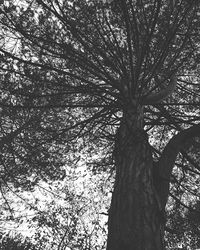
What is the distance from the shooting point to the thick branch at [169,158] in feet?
7.34

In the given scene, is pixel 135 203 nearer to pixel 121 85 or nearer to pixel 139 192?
pixel 139 192

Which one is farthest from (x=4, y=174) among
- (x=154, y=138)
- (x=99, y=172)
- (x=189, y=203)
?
(x=189, y=203)

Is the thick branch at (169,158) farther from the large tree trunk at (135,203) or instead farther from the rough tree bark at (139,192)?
the large tree trunk at (135,203)

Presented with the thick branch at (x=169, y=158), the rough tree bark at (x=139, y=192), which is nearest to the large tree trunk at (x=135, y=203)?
the rough tree bark at (x=139, y=192)

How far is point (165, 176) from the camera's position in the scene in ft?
7.39

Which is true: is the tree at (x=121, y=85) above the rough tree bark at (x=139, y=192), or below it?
above

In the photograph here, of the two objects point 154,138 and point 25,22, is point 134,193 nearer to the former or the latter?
point 25,22

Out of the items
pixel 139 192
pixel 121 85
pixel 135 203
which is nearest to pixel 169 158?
pixel 139 192

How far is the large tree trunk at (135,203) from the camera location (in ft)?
5.79

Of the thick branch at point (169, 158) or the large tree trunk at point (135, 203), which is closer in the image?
the large tree trunk at point (135, 203)

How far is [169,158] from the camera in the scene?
228 centimetres

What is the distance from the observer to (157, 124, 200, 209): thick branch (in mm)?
2236

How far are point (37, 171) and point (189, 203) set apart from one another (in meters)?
3.70

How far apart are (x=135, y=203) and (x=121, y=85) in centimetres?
240
